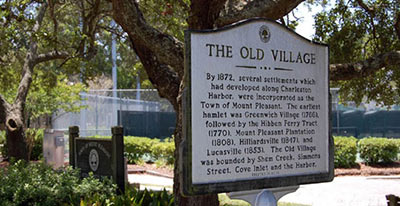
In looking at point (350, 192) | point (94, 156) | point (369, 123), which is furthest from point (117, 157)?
point (369, 123)

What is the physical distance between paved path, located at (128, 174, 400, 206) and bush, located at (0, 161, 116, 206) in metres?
6.11

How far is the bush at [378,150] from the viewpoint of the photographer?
1989 centimetres

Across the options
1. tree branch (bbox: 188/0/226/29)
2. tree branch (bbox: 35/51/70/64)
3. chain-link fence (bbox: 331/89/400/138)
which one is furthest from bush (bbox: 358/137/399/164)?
tree branch (bbox: 188/0/226/29)

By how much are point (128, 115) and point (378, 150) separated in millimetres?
11993

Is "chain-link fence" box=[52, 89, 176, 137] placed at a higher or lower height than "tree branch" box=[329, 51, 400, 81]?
lower

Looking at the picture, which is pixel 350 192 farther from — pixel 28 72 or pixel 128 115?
pixel 128 115

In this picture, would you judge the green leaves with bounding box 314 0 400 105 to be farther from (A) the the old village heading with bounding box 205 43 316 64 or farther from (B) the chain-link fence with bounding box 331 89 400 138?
(B) the chain-link fence with bounding box 331 89 400 138

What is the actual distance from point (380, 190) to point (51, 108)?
45.7ft

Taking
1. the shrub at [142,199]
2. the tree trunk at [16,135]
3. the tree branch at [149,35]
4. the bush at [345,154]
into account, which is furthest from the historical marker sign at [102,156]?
the bush at [345,154]

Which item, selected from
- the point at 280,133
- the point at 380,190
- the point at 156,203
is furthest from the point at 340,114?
the point at 280,133

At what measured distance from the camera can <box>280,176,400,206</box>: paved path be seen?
41.7 ft

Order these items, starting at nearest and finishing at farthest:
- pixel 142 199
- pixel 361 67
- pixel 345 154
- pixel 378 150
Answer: pixel 142 199 → pixel 361 67 → pixel 345 154 → pixel 378 150

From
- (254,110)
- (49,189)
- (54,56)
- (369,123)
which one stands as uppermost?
(54,56)

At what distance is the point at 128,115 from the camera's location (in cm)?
2583
